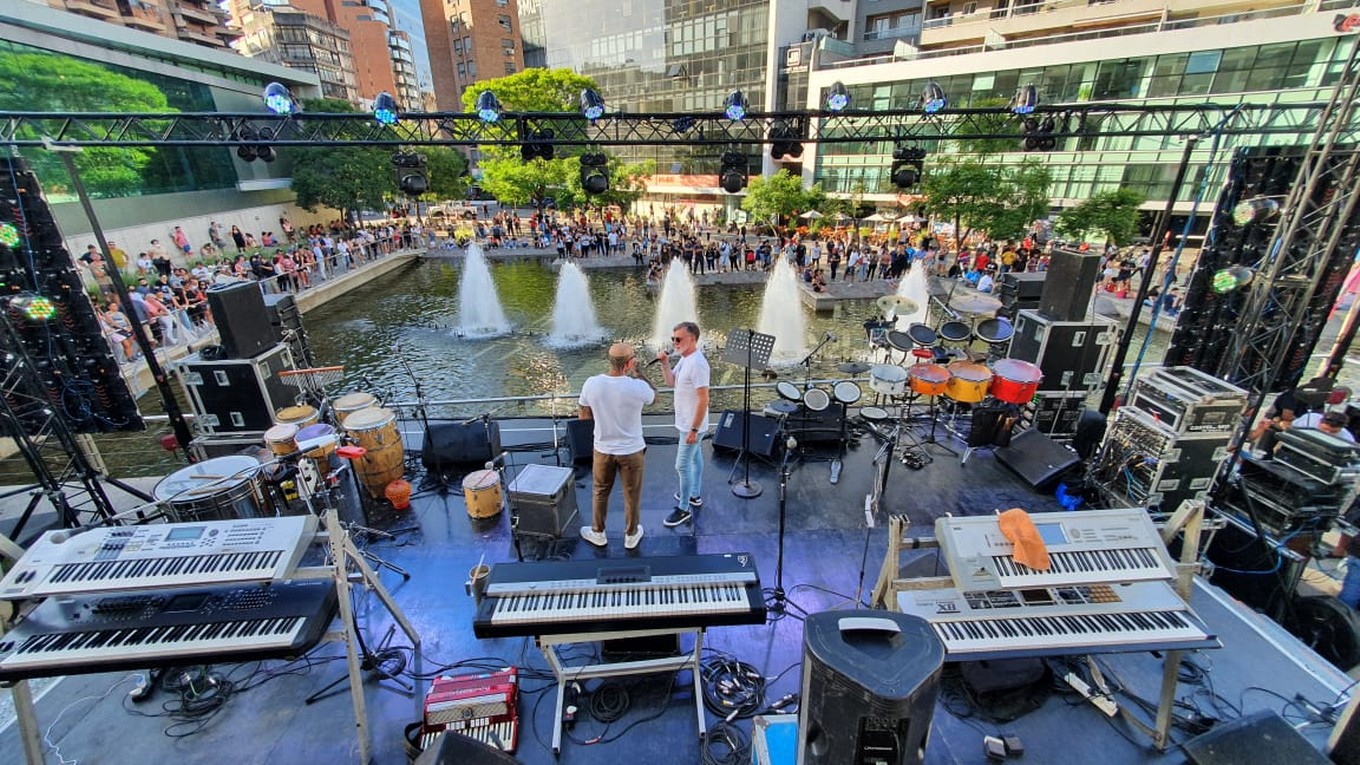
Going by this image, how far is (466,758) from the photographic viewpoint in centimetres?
198

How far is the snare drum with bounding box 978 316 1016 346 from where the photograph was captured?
6.83 m

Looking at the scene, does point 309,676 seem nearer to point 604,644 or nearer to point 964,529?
point 604,644

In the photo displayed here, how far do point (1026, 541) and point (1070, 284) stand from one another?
4.97 m

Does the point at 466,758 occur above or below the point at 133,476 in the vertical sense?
above

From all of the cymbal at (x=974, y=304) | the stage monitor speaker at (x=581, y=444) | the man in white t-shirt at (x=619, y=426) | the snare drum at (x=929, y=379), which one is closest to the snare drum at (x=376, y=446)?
the stage monitor speaker at (x=581, y=444)

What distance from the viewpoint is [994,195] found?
19172 millimetres

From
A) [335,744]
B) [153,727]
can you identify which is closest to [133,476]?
[153,727]

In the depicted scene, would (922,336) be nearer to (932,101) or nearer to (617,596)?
(932,101)

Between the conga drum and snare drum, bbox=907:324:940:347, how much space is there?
5227mm

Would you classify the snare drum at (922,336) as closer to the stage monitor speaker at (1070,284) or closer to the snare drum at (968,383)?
the snare drum at (968,383)

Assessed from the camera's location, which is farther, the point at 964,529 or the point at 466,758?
the point at 964,529

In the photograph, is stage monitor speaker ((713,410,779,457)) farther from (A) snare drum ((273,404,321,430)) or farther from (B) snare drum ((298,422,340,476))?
(A) snare drum ((273,404,321,430))

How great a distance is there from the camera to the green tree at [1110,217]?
58.0ft

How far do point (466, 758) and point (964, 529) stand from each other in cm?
289
